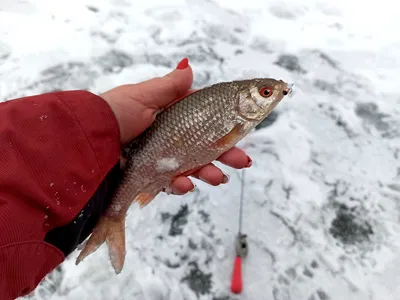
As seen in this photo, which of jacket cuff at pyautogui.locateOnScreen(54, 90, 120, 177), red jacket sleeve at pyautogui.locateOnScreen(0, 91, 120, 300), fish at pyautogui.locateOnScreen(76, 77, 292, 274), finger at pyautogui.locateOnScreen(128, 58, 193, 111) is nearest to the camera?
red jacket sleeve at pyautogui.locateOnScreen(0, 91, 120, 300)

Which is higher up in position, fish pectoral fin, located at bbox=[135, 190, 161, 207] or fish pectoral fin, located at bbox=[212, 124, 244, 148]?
fish pectoral fin, located at bbox=[212, 124, 244, 148]

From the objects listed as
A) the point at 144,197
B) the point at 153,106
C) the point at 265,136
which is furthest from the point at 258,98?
the point at 265,136

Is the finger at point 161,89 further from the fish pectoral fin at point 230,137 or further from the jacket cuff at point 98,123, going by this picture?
the fish pectoral fin at point 230,137

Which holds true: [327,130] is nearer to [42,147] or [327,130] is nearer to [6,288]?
[42,147]

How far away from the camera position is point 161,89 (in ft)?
6.31

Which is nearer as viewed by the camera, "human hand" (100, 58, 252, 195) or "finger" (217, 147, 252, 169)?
"human hand" (100, 58, 252, 195)

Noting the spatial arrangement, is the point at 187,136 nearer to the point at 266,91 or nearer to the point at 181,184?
the point at 181,184

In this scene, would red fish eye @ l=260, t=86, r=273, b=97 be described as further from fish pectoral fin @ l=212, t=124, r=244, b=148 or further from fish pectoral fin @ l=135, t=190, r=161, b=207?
fish pectoral fin @ l=135, t=190, r=161, b=207

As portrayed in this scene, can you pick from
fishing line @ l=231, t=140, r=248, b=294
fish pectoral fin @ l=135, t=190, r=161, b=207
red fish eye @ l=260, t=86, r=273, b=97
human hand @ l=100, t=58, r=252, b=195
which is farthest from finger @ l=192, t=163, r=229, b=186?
fishing line @ l=231, t=140, r=248, b=294

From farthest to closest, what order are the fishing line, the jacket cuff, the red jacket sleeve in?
the fishing line
the jacket cuff
the red jacket sleeve

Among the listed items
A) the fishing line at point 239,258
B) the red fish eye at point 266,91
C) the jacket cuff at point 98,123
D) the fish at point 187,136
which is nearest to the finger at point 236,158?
the fish at point 187,136

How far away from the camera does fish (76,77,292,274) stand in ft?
5.92

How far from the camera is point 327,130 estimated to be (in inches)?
121

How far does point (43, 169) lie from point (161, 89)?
66 centimetres
